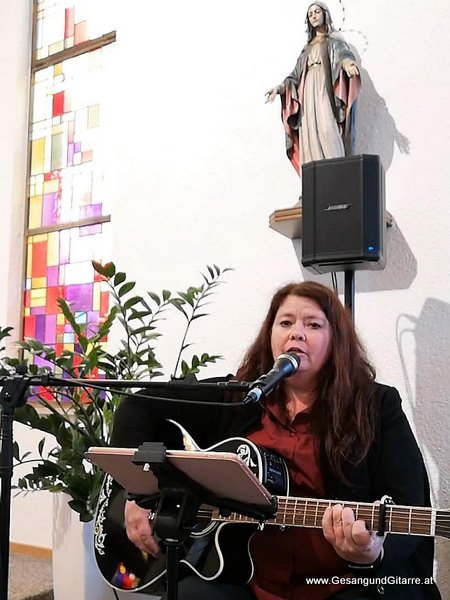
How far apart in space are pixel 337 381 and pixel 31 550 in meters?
2.05

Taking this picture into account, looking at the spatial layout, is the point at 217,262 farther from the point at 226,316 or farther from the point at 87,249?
the point at 87,249

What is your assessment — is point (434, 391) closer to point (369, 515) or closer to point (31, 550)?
point (369, 515)

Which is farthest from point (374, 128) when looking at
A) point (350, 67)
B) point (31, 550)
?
point (31, 550)

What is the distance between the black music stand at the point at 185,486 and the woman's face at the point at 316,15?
173 centimetres

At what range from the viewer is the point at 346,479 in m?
1.56

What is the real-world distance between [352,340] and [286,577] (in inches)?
22.8

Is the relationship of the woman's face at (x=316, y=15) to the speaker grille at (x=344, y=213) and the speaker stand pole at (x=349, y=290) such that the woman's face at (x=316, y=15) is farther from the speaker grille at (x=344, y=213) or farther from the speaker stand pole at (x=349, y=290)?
the speaker stand pole at (x=349, y=290)

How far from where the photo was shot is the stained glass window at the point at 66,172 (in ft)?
11.1

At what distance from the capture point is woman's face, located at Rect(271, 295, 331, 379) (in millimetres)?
1667

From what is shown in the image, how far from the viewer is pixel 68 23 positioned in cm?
366

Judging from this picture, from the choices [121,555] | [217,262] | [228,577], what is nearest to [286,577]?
[228,577]

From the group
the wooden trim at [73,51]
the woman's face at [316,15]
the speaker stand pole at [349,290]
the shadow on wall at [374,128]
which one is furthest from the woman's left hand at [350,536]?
the wooden trim at [73,51]

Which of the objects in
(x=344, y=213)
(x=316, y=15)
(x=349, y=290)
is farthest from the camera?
(x=316, y=15)

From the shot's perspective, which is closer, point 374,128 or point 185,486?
point 185,486
